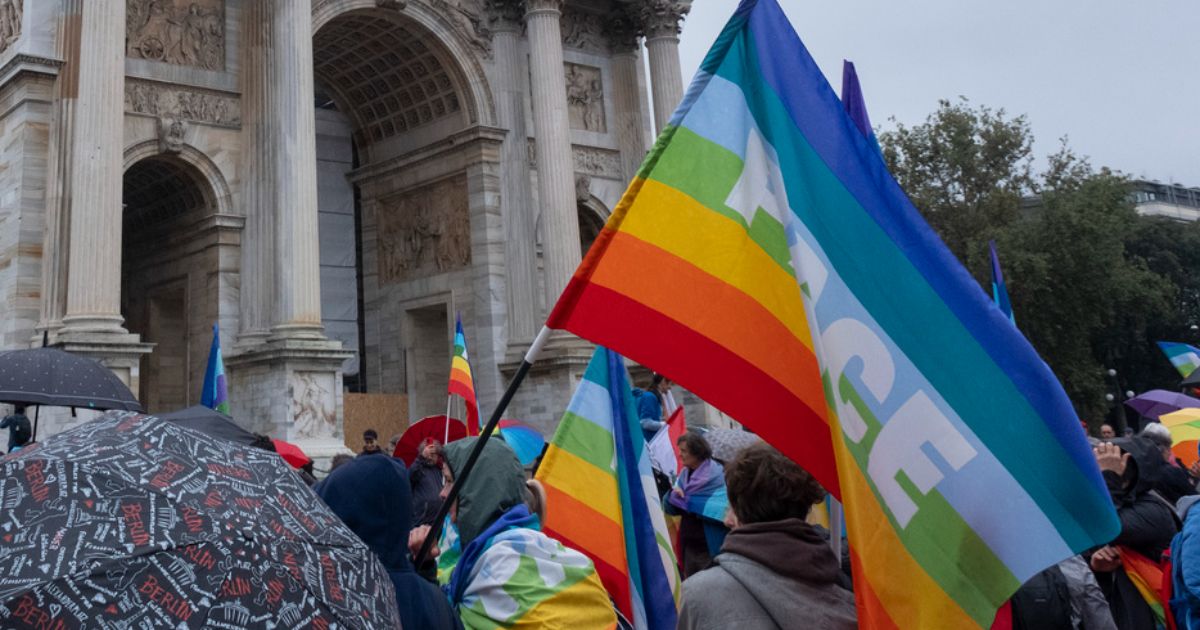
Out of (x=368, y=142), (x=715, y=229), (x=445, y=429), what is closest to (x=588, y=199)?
(x=368, y=142)

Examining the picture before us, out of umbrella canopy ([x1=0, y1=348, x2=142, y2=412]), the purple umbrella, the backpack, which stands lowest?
the backpack

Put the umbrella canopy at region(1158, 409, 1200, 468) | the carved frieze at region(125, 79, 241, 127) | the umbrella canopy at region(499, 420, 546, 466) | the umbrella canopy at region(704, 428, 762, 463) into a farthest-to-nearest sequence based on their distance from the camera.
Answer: the carved frieze at region(125, 79, 241, 127) → the umbrella canopy at region(499, 420, 546, 466) → the umbrella canopy at region(1158, 409, 1200, 468) → the umbrella canopy at region(704, 428, 762, 463)

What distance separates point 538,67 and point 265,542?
23.2 metres

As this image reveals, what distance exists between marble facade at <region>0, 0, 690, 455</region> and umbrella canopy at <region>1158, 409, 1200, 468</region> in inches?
524

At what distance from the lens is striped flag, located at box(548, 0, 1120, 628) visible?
315 cm

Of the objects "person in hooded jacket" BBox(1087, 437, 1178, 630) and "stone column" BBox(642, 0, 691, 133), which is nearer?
"person in hooded jacket" BBox(1087, 437, 1178, 630)

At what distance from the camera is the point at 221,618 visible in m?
1.94

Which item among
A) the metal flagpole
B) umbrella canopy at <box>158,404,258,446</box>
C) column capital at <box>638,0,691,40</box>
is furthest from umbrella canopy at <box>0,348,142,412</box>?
column capital at <box>638,0,691,40</box>

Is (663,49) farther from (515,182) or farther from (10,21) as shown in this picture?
(10,21)

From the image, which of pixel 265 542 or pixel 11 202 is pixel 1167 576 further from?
pixel 11 202

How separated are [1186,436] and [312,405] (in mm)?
13787

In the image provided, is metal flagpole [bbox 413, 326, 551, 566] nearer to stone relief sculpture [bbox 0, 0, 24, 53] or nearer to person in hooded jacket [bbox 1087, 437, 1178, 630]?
person in hooded jacket [bbox 1087, 437, 1178, 630]

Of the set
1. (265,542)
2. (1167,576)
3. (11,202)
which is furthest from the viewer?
(11,202)

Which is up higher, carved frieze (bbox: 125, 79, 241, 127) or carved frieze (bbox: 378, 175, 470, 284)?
carved frieze (bbox: 125, 79, 241, 127)
